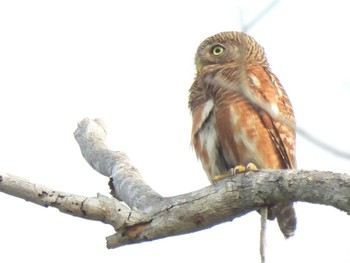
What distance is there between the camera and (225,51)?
28.6ft

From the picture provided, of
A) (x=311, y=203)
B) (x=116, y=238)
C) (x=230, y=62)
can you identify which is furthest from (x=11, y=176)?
(x=230, y=62)

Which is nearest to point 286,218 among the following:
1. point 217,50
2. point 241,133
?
point 241,133

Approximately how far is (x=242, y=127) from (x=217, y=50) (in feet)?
5.14

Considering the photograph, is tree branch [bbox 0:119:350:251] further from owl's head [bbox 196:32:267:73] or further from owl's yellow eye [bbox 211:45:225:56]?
owl's yellow eye [bbox 211:45:225:56]

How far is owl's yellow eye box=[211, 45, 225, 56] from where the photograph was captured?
8742mm

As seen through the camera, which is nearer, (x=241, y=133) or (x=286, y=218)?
(x=286, y=218)

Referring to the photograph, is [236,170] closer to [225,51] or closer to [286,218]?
[286,218]

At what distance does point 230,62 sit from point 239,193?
335cm

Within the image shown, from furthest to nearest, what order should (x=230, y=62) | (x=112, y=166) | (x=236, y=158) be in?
(x=230, y=62) < (x=236, y=158) < (x=112, y=166)

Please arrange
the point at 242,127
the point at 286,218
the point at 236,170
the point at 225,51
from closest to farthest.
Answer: the point at 236,170 < the point at 286,218 < the point at 242,127 < the point at 225,51

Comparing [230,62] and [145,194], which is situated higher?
[230,62]

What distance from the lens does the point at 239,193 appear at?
5.38 m

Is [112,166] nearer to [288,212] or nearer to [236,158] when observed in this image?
[236,158]

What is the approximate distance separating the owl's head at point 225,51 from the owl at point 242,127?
415 mm
